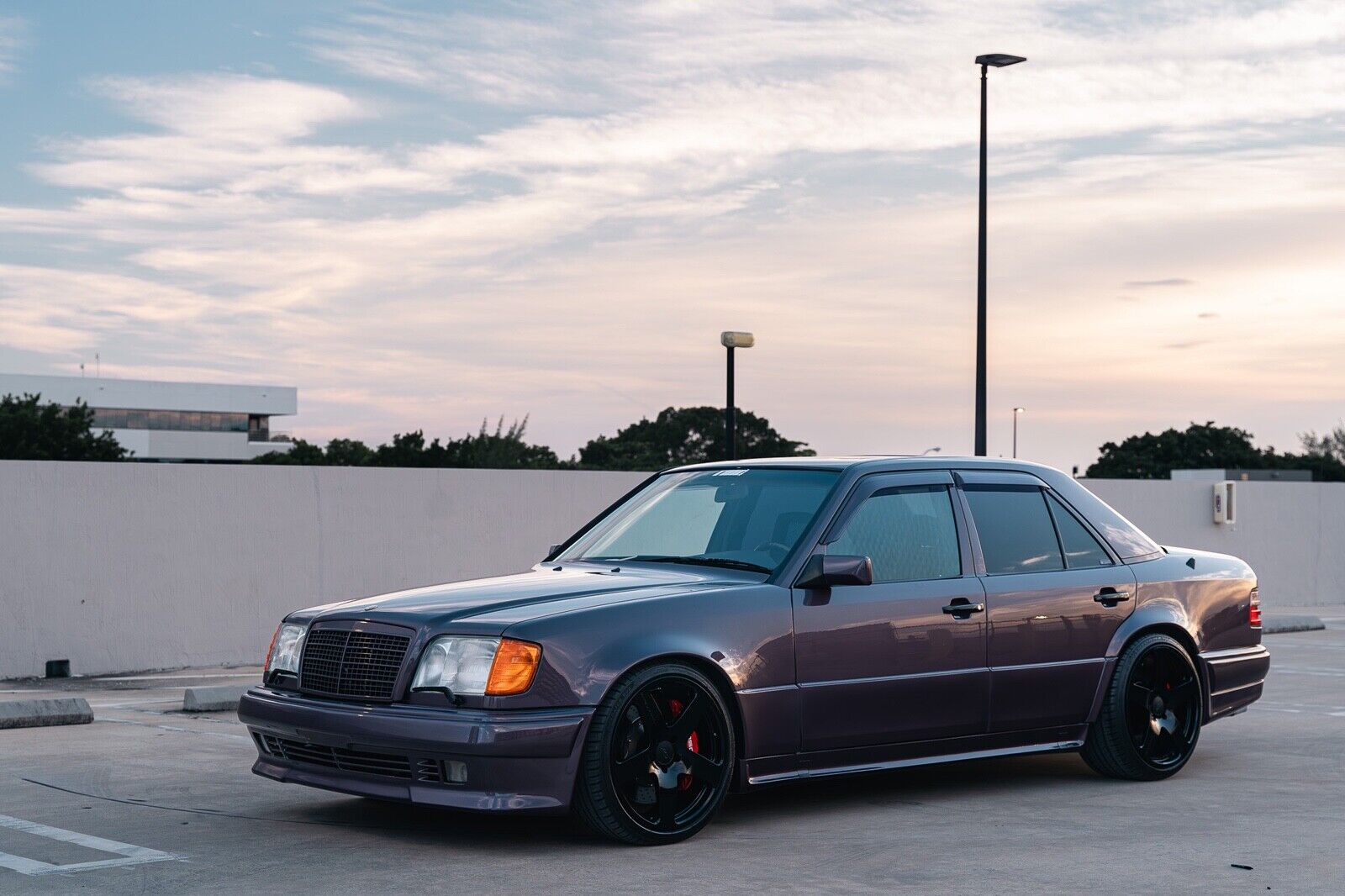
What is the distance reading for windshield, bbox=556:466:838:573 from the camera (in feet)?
25.9

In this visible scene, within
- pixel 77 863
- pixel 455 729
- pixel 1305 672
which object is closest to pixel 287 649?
pixel 455 729

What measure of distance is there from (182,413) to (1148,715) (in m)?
136

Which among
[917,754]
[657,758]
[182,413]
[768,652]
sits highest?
[182,413]

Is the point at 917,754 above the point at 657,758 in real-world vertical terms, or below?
below

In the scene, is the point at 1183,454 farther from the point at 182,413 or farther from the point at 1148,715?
the point at 1148,715

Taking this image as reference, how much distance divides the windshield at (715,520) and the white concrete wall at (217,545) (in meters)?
8.32

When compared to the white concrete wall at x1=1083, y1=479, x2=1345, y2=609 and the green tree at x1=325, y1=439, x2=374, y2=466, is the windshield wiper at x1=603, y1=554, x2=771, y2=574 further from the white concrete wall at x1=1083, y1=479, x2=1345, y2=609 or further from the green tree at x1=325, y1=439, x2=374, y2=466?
the green tree at x1=325, y1=439, x2=374, y2=466

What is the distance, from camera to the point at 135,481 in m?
16.6

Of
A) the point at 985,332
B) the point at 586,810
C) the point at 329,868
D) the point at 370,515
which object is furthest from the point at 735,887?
the point at 985,332

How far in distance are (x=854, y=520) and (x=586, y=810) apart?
198cm

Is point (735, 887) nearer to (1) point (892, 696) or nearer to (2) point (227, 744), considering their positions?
(1) point (892, 696)

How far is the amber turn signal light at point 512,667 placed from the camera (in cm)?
669

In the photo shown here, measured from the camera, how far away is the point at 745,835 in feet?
23.9

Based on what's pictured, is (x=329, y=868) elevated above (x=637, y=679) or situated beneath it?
situated beneath
